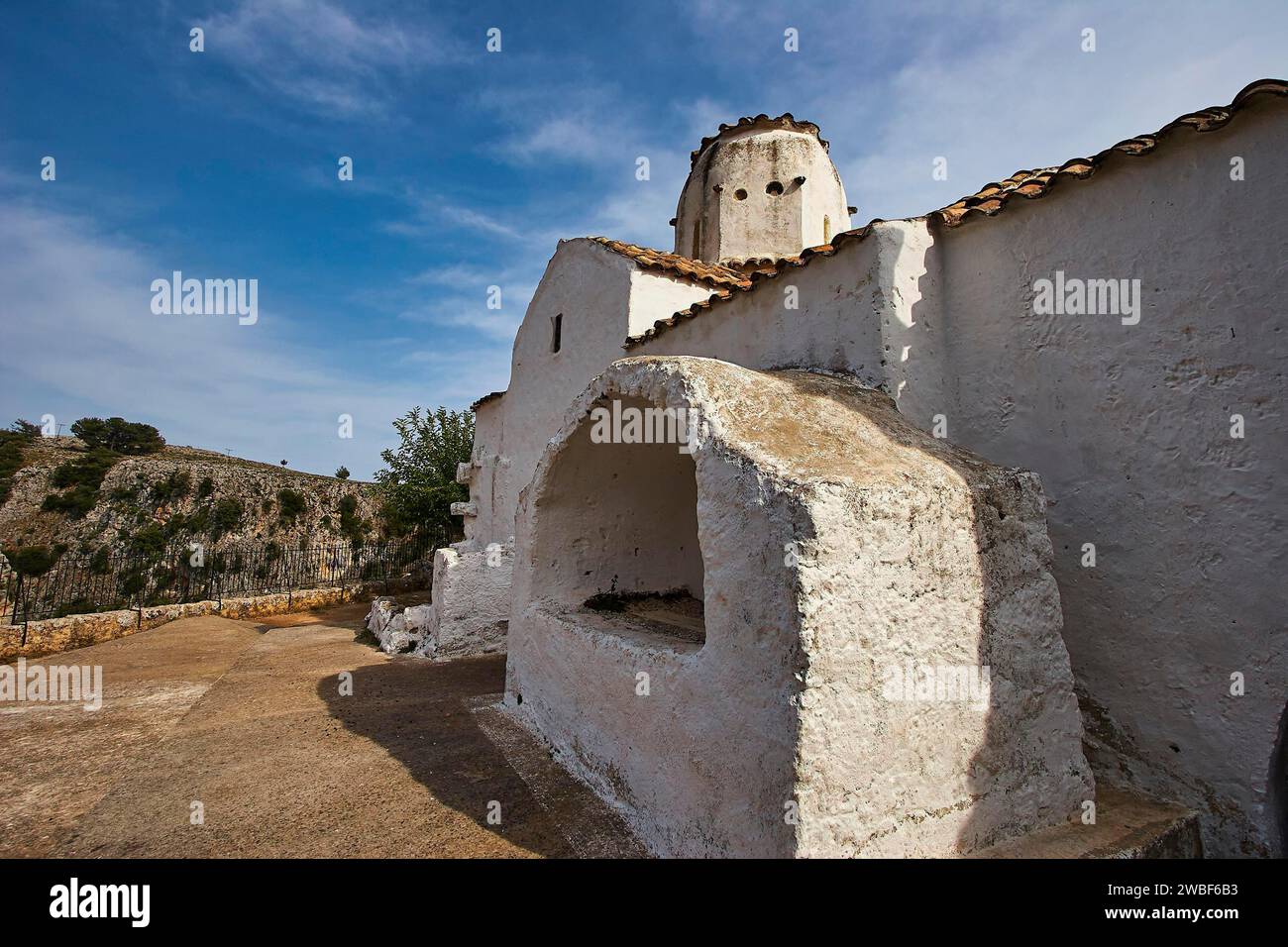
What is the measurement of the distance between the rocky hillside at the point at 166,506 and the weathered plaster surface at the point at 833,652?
1850 cm

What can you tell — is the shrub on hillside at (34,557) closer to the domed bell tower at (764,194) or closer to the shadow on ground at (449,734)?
the shadow on ground at (449,734)

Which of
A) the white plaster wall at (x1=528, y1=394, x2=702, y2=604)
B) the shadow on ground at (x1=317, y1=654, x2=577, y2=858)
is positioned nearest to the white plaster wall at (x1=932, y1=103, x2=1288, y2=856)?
the white plaster wall at (x1=528, y1=394, x2=702, y2=604)

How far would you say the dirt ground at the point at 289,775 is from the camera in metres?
3.07

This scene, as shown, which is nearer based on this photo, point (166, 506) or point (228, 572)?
point (228, 572)

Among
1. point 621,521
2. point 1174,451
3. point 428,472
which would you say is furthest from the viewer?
point 428,472

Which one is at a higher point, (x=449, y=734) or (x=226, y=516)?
(x=226, y=516)

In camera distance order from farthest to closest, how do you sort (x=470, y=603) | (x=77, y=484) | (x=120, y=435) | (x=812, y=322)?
(x=120, y=435) < (x=77, y=484) < (x=470, y=603) < (x=812, y=322)

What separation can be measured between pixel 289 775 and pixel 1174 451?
5.64m

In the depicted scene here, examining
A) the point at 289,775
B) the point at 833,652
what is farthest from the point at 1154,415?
the point at 289,775

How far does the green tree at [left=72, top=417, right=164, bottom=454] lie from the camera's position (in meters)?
29.6

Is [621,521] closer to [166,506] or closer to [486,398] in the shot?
[486,398]

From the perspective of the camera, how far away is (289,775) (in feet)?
12.7

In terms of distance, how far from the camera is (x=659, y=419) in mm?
3766
